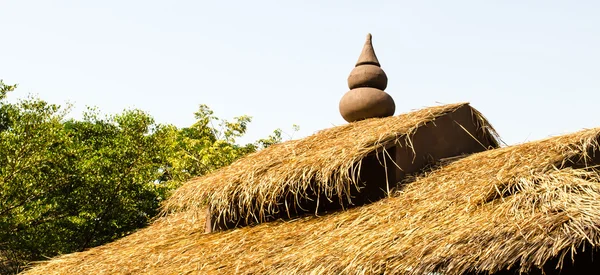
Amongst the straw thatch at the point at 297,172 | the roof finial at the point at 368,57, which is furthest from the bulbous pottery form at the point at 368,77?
the straw thatch at the point at 297,172

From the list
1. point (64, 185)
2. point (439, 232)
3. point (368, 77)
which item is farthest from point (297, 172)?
point (64, 185)

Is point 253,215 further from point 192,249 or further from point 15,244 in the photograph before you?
point 15,244

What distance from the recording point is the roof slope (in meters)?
4.98

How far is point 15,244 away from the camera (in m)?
15.3

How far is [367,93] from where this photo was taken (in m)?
9.77

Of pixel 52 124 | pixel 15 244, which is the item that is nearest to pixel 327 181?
pixel 52 124

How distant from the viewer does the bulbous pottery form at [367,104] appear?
9.70m

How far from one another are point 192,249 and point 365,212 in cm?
200

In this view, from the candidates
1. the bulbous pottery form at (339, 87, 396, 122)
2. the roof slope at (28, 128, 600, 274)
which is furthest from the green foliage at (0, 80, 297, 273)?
the bulbous pottery form at (339, 87, 396, 122)

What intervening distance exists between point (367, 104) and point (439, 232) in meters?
4.35

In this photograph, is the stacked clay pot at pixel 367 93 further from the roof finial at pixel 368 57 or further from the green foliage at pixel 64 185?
the green foliage at pixel 64 185

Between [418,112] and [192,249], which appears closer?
[192,249]

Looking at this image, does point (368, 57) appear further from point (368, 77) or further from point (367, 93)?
point (367, 93)

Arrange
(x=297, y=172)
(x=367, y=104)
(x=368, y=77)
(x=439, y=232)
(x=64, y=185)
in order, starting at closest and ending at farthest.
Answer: (x=439, y=232)
(x=297, y=172)
(x=367, y=104)
(x=368, y=77)
(x=64, y=185)
